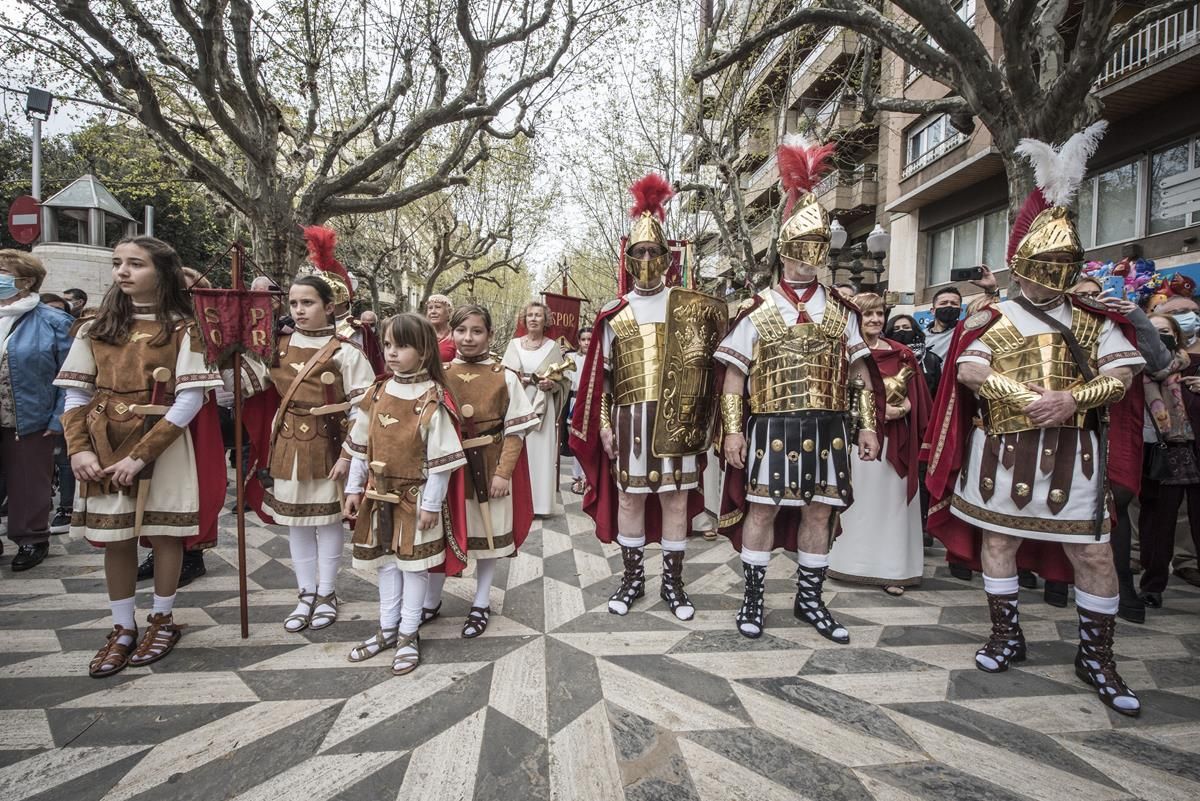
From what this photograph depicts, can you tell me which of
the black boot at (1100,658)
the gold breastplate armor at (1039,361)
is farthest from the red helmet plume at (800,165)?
the black boot at (1100,658)

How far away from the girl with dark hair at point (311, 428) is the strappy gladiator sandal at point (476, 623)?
858 mm

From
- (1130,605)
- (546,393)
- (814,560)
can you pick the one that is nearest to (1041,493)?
(814,560)

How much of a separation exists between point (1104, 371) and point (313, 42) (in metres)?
10.5

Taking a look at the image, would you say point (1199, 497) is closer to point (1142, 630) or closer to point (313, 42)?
point (1142, 630)

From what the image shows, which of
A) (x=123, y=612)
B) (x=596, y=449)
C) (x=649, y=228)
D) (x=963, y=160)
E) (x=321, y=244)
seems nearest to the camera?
(x=123, y=612)

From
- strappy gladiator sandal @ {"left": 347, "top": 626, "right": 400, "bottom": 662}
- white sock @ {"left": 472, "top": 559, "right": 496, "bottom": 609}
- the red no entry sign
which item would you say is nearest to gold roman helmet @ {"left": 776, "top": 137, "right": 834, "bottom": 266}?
white sock @ {"left": 472, "top": 559, "right": 496, "bottom": 609}

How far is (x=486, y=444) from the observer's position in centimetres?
315

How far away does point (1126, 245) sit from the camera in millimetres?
10789

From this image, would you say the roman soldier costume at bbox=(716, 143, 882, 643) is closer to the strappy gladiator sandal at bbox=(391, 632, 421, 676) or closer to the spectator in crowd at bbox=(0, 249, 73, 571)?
the strappy gladiator sandal at bbox=(391, 632, 421, 676)

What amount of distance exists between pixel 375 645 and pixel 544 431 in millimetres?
3012

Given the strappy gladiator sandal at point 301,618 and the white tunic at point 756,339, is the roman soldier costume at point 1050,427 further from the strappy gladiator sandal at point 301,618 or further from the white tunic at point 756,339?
the strappy gladiator sandal at point 301,618

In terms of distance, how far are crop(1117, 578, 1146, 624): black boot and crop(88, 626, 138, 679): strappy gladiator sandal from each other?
576cm

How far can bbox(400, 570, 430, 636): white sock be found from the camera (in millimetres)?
2902

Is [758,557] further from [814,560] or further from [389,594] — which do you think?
[389,594]
